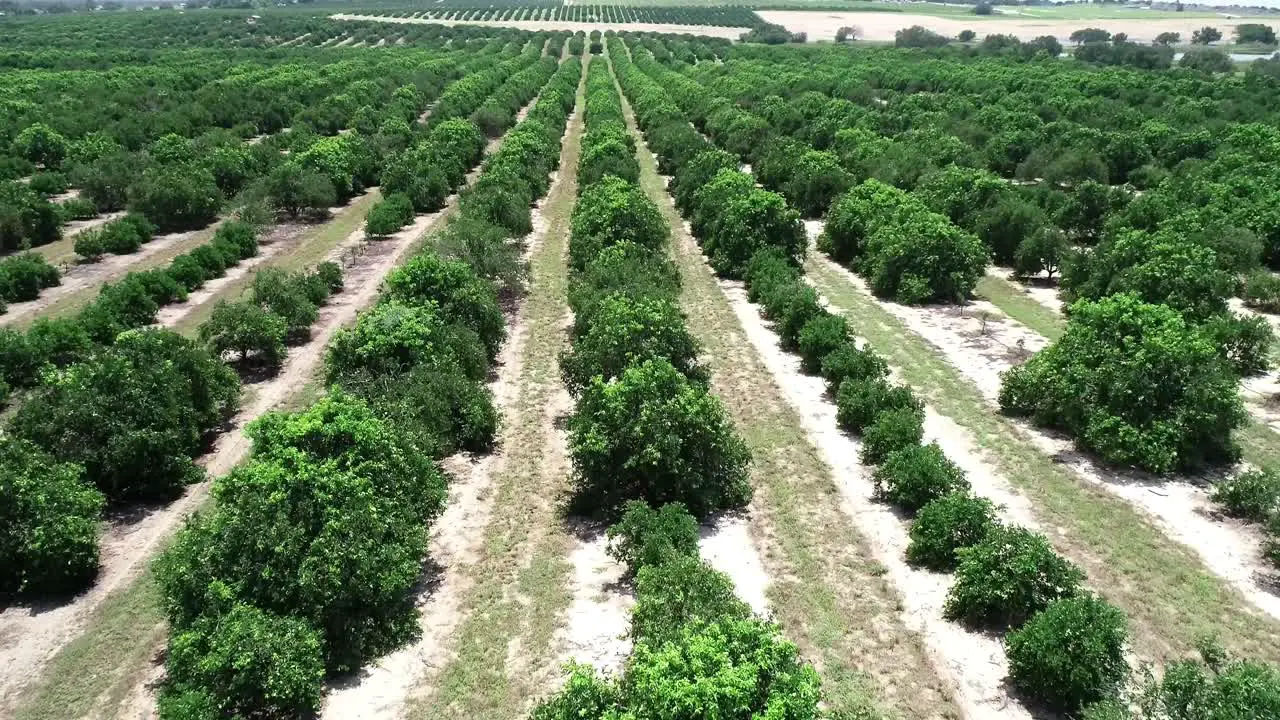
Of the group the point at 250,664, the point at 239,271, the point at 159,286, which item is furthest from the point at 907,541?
the point at 239,271

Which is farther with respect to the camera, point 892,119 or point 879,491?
point 892,119

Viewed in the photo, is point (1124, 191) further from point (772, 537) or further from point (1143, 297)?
point (772, 537)

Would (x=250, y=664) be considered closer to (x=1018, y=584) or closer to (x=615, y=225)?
(x=1018, y=584)

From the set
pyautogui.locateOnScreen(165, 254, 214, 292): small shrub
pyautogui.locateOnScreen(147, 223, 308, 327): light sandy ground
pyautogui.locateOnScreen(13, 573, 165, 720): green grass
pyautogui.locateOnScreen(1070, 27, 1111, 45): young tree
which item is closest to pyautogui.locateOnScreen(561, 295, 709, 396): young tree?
pyautogui.locateOnScreen(13, 573, 165, 720): green grass

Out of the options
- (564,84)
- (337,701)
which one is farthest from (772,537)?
(564,84)

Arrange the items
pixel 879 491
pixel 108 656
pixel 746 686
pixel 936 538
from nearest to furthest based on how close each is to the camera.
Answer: pixel 746 686 < pixel 108 656 < pixel 936 538 < pixel 879 491

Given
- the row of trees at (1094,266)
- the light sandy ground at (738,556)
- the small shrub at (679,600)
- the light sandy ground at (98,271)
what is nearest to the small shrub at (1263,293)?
the row of trees at (1094,266)

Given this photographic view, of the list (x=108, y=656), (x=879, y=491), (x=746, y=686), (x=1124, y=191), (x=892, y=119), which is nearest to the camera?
(x=746, y=686)
